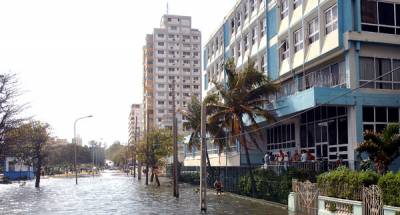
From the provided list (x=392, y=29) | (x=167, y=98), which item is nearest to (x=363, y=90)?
(x=392, y=29)

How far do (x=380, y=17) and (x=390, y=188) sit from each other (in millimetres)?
16894

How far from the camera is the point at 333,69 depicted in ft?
112

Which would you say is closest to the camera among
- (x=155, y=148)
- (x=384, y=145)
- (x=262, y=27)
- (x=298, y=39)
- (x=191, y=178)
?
(x=384, y=145)

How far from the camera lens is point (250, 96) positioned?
37.2m

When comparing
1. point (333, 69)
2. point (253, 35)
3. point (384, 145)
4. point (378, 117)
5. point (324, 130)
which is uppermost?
point (253, 35)

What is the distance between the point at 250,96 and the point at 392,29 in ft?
32.9

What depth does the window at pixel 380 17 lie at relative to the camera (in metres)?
32.4

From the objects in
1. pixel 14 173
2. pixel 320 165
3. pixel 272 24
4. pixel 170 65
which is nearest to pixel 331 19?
pixel 320 165

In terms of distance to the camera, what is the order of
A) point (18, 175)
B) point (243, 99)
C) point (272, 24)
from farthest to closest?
point (18, 175)
point (272, 24)
point (243, 99)

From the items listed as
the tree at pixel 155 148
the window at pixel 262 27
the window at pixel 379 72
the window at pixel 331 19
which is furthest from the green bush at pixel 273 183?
the tree at pixel 155 148

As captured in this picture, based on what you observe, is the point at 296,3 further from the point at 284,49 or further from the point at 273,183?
the point at 273,183

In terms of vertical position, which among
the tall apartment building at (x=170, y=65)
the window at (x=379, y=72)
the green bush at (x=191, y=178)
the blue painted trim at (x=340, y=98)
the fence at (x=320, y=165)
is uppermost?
the tall apartment building at (x=170, y=65)

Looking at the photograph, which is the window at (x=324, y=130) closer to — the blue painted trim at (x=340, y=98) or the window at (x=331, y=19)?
the blue painted trim at (x=340, y=98)

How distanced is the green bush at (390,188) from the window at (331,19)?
1547 cm
